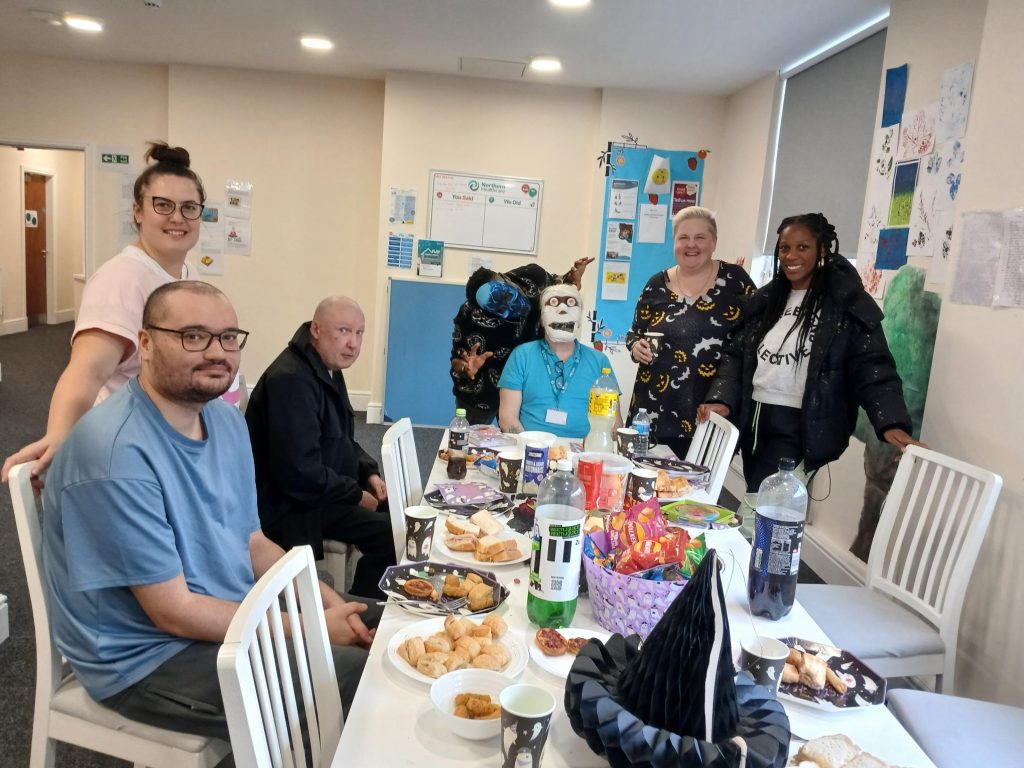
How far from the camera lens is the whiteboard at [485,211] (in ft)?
17.1

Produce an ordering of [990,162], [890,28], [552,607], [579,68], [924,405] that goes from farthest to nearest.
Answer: [579,68] → [890,28] → [924,405] → [990,162] → [552,607]

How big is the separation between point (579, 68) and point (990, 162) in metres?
2.87

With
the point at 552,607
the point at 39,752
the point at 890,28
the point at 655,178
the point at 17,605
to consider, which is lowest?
the point at 17,605

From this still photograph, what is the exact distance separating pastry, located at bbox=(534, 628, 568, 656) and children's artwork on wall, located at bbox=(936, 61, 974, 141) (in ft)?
8.18

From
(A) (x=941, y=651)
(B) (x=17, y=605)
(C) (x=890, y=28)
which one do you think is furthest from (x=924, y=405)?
(B) (x=17, y=605)

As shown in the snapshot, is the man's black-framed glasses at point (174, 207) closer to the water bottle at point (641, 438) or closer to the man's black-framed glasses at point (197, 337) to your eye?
the man's black-framed glasses at point (197, 337)

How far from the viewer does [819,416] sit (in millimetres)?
2459

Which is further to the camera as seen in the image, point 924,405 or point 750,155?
point 750,155

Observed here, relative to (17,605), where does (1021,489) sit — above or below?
above

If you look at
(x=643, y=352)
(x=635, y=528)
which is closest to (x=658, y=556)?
(x=635, y=528)

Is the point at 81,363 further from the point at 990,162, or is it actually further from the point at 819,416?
the point at 990,162

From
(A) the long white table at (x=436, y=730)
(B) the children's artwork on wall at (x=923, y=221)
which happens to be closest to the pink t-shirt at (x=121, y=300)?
(A) the long white table at (x=436, y=730)

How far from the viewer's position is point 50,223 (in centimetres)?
894

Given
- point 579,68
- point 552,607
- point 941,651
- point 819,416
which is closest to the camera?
point 552,607
